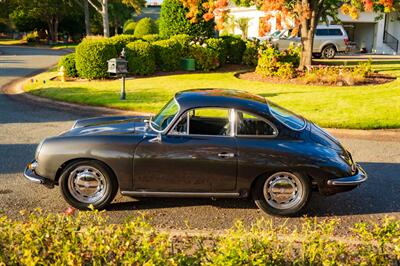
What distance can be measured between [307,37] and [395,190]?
1282 cm

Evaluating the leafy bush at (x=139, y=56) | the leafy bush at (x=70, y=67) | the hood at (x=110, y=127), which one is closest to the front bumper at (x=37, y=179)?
the hood at (x=110, y=127)

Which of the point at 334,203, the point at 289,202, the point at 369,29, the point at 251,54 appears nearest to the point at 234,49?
the point at 251,54

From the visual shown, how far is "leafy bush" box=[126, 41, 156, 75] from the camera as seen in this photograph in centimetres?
1742

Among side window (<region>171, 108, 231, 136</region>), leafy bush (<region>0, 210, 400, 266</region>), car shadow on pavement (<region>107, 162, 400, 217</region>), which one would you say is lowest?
car shadow on pavement (<region>107, 162, 400, 217</region>)

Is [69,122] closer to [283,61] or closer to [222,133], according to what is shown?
[222,133]

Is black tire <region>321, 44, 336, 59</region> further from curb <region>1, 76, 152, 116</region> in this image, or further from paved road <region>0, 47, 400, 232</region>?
paved road <region>0, 47, 400, 232</region>

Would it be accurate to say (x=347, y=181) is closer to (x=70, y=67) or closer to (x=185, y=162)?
(x=185, y=162)

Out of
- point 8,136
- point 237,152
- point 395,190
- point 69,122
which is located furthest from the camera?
point 69,122

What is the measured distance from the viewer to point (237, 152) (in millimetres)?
5039

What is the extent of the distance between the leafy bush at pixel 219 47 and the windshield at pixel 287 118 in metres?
14.2

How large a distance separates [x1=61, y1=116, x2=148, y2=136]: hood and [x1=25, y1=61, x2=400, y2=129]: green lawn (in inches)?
205

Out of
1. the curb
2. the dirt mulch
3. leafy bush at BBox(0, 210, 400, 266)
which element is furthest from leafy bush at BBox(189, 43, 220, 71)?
leafy bush at BBox(0, 210, 400, 266)

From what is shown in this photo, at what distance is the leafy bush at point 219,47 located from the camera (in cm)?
1950

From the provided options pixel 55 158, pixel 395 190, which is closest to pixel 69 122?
pixel 55 158
